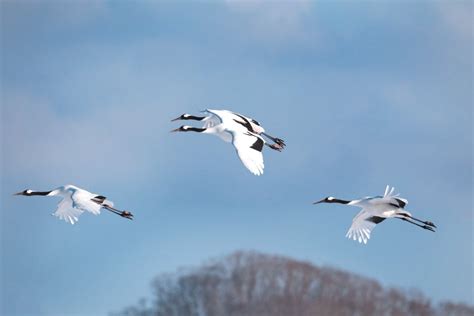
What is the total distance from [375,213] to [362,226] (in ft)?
2.31

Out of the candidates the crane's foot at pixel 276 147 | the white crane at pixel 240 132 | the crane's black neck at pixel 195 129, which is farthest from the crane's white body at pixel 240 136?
the crane's foot at pixel 276 147

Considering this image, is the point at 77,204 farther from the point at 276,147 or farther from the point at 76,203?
the point at 276,147

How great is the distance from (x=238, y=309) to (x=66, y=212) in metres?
28.9

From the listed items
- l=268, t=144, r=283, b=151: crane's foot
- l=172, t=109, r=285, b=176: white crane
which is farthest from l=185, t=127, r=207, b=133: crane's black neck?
l=268, t=144, r=283, b=151: crane's foot

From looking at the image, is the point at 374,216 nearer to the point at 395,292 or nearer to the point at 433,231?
the point at 433,231

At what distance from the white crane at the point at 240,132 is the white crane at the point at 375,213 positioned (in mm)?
2591

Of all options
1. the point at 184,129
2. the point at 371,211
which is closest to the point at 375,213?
the point at 371,211

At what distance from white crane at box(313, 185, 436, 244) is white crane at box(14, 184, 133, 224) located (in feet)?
17.1

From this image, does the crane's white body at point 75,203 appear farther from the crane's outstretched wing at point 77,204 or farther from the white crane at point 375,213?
the white crane at point 375,213

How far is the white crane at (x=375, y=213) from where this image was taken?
40844 millimetres

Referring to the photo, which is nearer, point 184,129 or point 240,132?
point 240,132

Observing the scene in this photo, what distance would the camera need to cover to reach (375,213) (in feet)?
136

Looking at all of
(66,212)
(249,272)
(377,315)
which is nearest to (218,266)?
(249,272)

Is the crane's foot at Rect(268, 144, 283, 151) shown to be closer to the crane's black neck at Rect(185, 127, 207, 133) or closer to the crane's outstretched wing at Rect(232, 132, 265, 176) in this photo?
the crane's black neck at Rect(185, 127, 207, 133)
